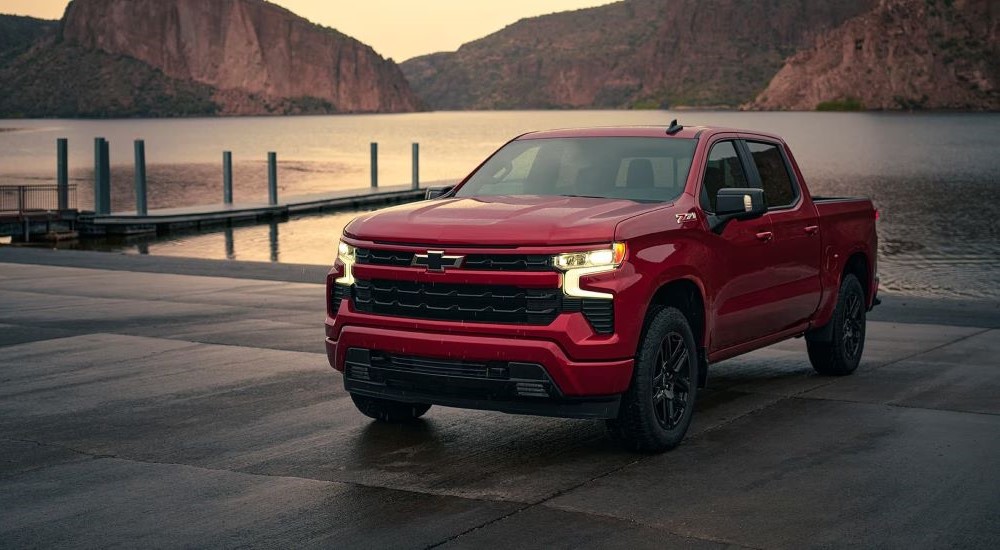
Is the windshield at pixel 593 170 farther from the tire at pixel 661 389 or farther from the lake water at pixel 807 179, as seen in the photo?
the lake water at pixel 807 179

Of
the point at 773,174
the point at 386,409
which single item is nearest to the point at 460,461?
the point at 386,409

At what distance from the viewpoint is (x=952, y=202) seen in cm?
4738

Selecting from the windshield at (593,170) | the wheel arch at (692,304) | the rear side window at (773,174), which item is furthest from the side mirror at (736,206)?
the rear side window at (773,174)

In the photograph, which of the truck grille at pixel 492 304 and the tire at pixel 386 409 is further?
the tire at pixel 386 409

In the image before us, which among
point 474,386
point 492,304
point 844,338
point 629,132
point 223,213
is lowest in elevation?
point 223,213

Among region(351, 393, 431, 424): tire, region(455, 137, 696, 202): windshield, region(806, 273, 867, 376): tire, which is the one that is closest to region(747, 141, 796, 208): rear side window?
region(455, 137, 696, 202): windshield

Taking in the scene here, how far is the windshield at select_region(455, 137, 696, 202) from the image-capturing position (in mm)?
8602

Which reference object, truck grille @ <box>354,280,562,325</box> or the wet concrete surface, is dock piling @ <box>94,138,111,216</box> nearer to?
the wet concrete surface

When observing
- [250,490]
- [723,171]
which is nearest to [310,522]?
[250,490]

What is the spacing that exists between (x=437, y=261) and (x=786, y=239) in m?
3.08

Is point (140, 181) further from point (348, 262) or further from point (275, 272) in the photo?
point (348, 262)

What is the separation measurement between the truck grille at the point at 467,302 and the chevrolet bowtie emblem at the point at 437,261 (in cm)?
10

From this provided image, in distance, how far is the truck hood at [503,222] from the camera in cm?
733

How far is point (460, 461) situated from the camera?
7648 millimetres
